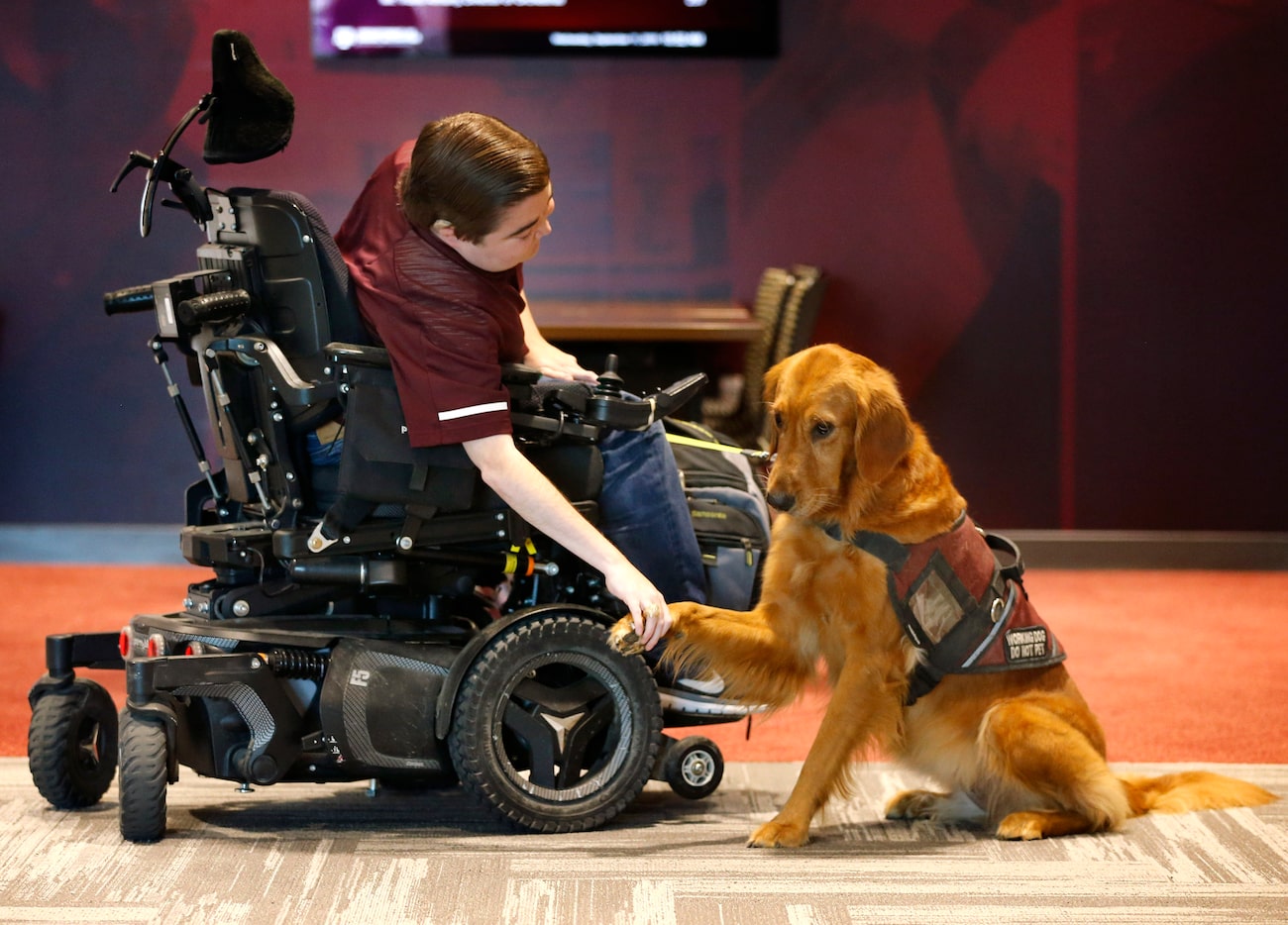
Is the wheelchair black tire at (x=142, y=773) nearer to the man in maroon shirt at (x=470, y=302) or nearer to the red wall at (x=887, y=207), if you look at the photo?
the man in maroon shirt at (x=470, y=302)

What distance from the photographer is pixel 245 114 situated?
228cm

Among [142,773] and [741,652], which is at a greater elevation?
[741,652]

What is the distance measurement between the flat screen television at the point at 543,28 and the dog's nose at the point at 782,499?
11.3ft

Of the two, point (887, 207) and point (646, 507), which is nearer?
point (646, 507)

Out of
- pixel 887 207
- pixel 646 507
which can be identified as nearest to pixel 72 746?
pixel 646 507

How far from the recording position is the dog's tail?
241cm

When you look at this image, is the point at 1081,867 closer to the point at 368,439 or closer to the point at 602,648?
the point at 602,648

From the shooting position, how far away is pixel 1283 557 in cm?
539

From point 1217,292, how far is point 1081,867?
381cm

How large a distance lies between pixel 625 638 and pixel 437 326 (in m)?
0.57

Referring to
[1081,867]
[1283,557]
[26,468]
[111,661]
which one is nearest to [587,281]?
[26,468]

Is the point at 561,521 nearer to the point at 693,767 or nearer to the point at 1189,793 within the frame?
the point at 693,767

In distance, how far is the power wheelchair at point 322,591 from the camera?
2.17 m

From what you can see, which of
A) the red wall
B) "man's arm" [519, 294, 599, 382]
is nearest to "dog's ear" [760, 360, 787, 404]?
"man's arm" [519, 294, 599, 382]
